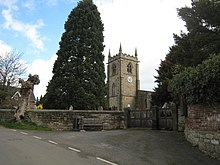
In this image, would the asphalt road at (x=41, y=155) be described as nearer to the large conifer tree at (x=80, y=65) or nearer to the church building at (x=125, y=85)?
the large conifer tree at (x=80, y=65)

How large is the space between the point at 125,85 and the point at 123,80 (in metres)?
1.39

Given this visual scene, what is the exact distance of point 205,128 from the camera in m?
11.6

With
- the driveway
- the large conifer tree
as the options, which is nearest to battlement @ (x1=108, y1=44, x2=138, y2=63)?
the large conifer tree

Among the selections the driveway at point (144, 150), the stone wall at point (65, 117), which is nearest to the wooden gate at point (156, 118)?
the stone wall at point (65, 117)

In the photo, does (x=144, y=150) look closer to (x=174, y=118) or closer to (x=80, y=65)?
(x=174, y=118)

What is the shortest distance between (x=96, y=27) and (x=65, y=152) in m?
26.9

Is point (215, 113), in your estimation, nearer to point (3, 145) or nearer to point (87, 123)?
point (3, 145)

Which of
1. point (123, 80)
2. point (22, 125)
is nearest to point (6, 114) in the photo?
point (22, 125)

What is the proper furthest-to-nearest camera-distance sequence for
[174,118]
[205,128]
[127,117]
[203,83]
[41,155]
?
[127,117] → [174,118] → [203,83] → [205,128] → [41,155]

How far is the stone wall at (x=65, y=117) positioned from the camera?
21.5 metres

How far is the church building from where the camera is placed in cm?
7581

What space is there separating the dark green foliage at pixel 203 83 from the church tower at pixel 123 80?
61.4 meters

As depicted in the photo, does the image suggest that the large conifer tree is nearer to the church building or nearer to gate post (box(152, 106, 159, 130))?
gate post (box(152, 106, 159, 130))

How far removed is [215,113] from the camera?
11.2 meters
